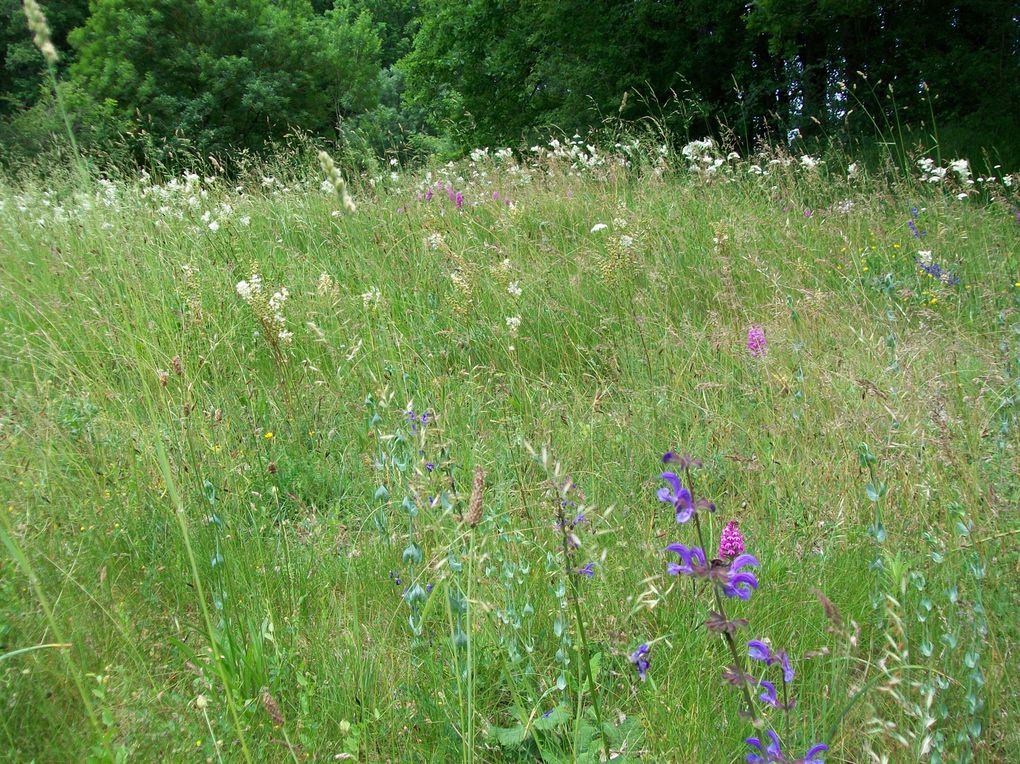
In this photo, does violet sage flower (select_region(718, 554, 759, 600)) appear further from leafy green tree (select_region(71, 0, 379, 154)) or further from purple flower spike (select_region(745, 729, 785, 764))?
leafy green tree (select_region(71, 0, 379, 154))

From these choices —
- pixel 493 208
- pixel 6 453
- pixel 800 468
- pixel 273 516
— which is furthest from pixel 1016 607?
pixel 493 208

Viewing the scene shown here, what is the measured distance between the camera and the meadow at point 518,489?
1.37 metres

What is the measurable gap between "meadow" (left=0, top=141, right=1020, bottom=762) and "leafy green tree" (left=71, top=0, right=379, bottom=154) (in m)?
14.9

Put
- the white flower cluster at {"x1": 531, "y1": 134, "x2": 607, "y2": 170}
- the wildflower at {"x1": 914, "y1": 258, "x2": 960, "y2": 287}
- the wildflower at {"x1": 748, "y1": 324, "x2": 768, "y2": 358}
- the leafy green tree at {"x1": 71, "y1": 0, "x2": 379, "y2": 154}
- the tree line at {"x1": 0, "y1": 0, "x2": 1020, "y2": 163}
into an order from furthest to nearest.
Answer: the leafy green tree at {"x1": 71, "y1": 0, "x2": 379, "y2": 154} < the tree line at {"x1": 0, "y1": 0, "x2": 1020, "y2": 163} < the white flower cluster at {"x1": 531, "y1": 134, "x2": 607, "y2": 170} < the wildflower at {"x1": 914, "y1": 258, "x2": 960, "y2": 287} < the wildflower at {"x1": 748, "y1": 324, "x2": 768, "y2": 358}

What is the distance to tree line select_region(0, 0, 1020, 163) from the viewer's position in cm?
903

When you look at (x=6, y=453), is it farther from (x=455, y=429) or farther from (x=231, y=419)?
(x=455, y=429)

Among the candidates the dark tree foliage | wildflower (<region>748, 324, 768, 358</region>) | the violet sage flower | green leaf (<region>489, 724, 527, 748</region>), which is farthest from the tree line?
the violet sage flower

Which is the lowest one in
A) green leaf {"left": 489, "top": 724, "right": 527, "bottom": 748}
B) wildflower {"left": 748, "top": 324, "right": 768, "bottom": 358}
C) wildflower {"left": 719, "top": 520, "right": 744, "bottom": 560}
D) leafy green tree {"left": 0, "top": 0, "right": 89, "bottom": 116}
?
wildflower {"left": 748, "top": 324, "right": 768, "bottom": 358}

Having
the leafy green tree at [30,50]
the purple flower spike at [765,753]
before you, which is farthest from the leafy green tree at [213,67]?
the purple flower spike at [765,753]

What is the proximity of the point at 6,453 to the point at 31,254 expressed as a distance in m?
2.64

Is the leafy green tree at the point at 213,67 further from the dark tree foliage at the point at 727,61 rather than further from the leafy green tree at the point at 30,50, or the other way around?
the dark tree foliage at the point at 727,61

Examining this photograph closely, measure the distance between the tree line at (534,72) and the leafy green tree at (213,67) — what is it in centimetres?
6

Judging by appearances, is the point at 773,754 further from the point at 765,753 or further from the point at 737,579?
the point at 737,579

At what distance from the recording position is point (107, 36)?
1861 centimetres
